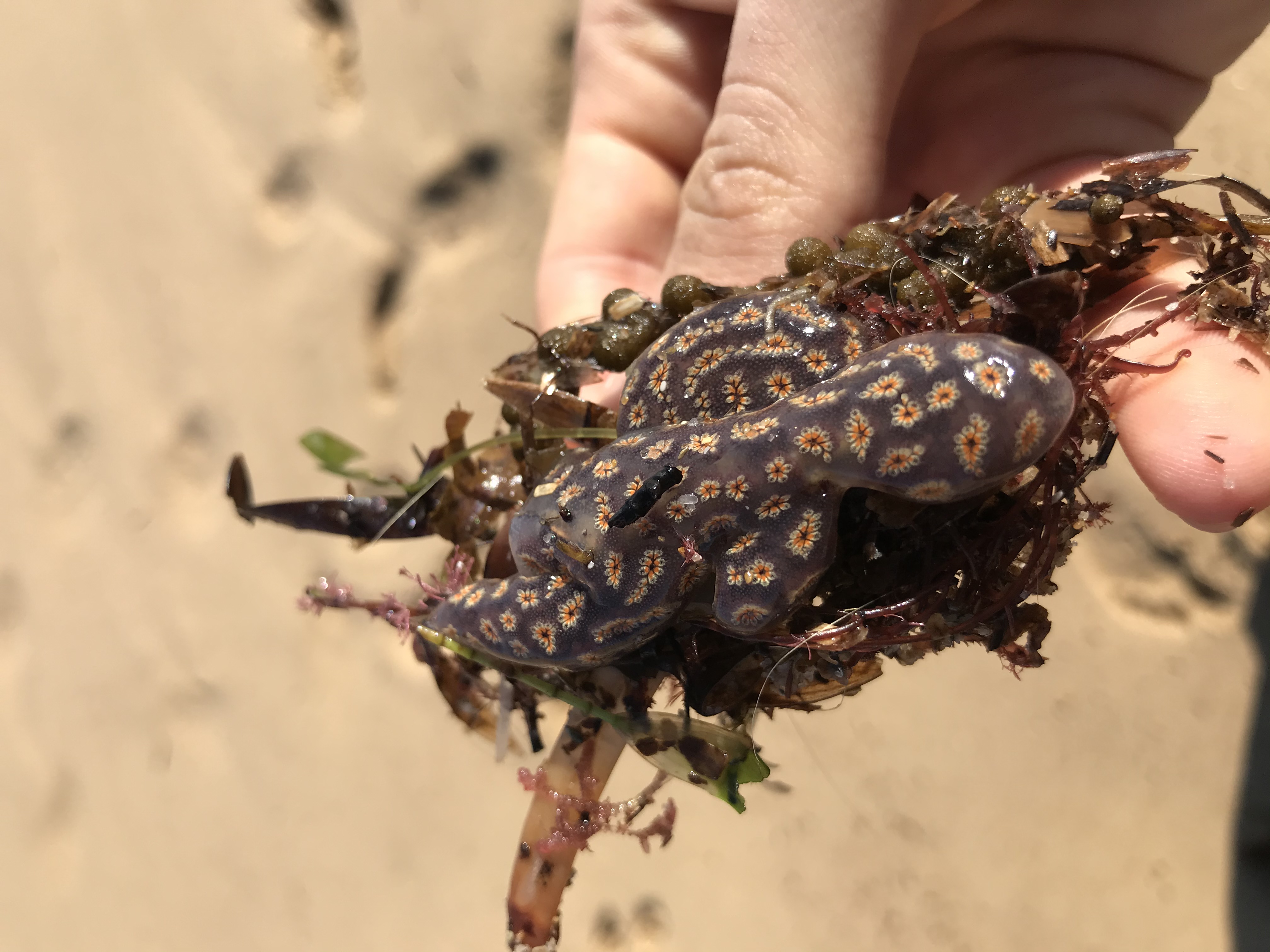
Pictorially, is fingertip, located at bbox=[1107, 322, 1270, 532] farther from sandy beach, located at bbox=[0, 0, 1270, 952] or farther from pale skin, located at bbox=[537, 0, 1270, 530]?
sandy beach, located at bbox=[0, 0, 1270, 952]

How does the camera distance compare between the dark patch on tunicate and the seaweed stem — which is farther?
the seaweed stem

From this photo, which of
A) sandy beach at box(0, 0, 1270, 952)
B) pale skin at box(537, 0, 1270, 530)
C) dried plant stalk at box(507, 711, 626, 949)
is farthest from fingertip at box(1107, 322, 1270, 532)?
sandy beach at box(0, 0, 1270, 952)

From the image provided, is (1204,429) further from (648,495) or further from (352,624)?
(352,624)

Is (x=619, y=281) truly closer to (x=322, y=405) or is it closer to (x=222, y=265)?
(x=322, y=405)

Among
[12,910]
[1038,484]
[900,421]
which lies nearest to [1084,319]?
[1038,484]

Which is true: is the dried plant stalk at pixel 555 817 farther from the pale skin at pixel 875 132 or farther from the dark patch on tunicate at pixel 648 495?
the pale skin at pixel 875 132

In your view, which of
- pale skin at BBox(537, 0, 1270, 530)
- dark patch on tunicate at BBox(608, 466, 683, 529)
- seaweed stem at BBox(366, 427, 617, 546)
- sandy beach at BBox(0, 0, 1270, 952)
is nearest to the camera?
dark patch on tunicate at BBox(608, 466, 683, 529)

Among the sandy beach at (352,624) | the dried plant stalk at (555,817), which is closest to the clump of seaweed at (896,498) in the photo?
the dried plant stalk at (555,817)
